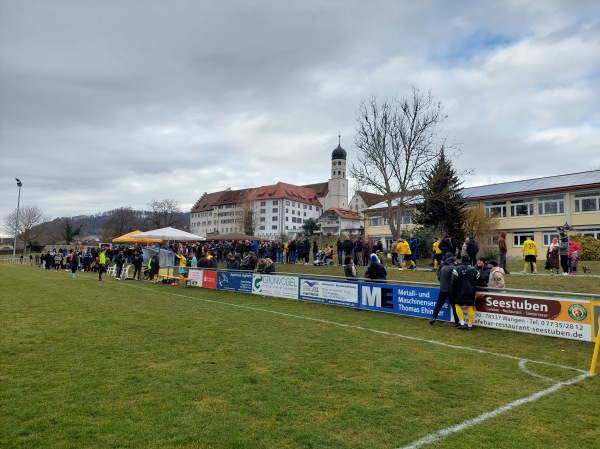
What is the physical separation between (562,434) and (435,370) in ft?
8.58

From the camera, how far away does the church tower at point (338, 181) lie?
111 m

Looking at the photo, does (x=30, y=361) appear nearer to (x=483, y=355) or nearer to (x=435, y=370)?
(x=435, y=370)

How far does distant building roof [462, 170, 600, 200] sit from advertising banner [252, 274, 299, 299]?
27920 millimetres

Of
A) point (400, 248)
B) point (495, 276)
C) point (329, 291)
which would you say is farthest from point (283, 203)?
point (495, 276)

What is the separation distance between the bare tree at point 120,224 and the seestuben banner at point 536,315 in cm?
9836

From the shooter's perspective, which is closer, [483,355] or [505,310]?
[483,355]

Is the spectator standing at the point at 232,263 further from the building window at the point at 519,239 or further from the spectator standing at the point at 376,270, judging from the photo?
the building window at the point at 519,239

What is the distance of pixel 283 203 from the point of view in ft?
355

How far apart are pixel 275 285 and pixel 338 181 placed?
95.4m

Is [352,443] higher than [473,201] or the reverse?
the reverse

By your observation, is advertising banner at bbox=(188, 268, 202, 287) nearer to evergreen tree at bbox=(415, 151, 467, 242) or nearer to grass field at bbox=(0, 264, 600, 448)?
grass field at bbox=(0, 264, 600, 448)

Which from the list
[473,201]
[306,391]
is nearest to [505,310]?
[306,391]

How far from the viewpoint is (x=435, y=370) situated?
7219 millimetres

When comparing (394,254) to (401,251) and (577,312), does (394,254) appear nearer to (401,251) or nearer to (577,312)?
(401,251)
